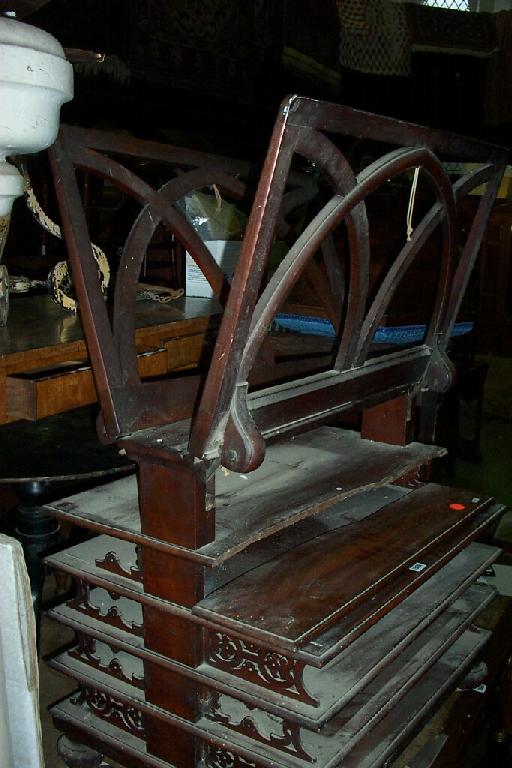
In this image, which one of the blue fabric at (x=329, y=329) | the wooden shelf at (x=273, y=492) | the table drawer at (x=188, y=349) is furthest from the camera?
the blue fabric at (x=329, y=329)

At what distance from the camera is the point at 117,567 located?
137 cm

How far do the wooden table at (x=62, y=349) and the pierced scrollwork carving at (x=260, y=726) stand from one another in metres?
1.21

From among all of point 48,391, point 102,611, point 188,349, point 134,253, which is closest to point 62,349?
point 48,391

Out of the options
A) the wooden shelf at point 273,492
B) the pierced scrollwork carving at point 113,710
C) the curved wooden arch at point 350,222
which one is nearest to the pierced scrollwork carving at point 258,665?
the wooden shelf at point 273,492

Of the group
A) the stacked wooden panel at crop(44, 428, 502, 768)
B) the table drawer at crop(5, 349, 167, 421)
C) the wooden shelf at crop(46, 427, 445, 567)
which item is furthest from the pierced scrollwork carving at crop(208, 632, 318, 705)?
the table drawer at crop(5, 349, 167, 421)

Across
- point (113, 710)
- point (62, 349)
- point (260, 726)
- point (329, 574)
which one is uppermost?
point (62, 349)

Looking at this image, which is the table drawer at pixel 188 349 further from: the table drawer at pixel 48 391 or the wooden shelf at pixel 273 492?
the wooden shelf at pixel 273 492

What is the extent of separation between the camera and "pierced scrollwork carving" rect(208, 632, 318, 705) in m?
1.16

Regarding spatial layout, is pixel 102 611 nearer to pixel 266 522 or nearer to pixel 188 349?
pixel 266 522

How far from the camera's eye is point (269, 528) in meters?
1.25

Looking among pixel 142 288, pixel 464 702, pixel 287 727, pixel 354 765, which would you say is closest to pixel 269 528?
pixel 287 727

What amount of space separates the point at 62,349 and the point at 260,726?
1547 millimetres

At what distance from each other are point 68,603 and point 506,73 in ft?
20.3

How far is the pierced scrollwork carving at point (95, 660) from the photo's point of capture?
1446mm
